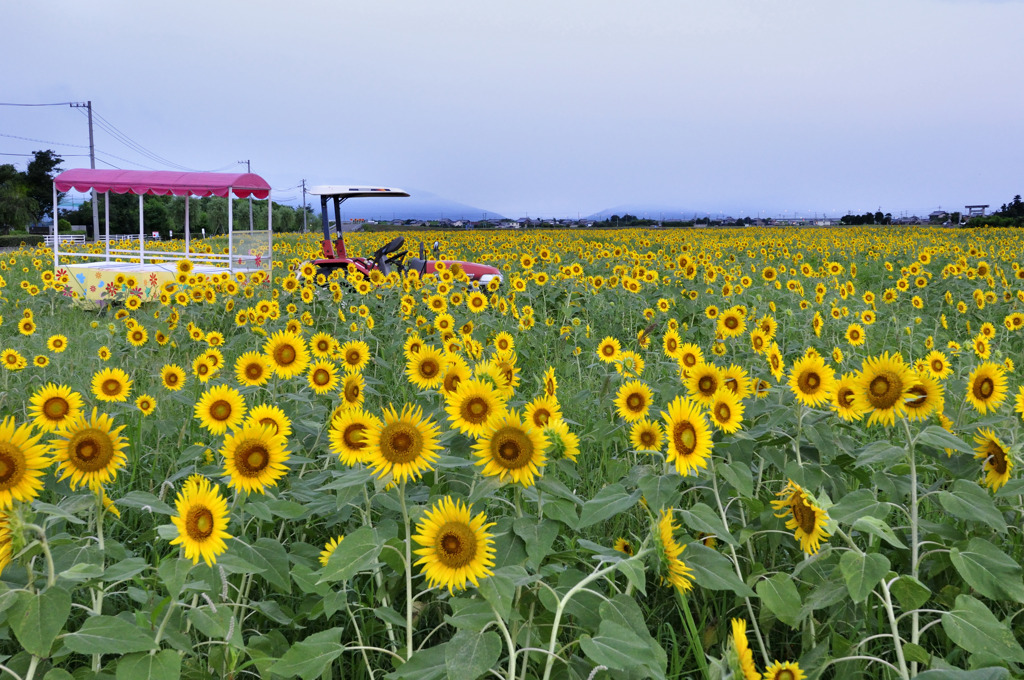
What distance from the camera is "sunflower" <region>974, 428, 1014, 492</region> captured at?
2.32 m

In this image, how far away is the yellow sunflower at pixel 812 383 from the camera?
7.99 ft

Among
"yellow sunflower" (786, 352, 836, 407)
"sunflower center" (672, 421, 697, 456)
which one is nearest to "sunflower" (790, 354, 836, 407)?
"yellow sunflower" (786, 352, 836, 407)

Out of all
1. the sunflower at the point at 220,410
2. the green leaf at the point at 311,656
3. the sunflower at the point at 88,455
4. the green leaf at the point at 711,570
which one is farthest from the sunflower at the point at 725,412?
the sunflower at the point at 88,455

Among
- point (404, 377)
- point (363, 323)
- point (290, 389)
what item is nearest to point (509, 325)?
point (363, 323)

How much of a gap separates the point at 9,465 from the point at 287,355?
5.51ft

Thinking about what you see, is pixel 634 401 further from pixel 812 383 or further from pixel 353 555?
pixel 353 555

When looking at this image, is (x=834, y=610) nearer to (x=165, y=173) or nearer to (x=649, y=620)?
(x=649, y=620)

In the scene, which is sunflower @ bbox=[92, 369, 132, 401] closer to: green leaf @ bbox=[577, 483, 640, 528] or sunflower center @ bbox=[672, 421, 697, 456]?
green leaf @ bbox=[577, 483, 640, 528]

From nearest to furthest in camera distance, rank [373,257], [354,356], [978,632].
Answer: [978,632] → [354,356] → [373,257]

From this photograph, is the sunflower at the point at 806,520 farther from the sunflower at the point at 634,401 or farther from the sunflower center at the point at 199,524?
the sunflower center at the point at 199,524

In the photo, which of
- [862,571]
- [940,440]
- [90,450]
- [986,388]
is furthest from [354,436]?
[986,388]

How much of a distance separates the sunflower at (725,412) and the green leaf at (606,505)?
40cm

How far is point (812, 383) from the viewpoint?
2447mm

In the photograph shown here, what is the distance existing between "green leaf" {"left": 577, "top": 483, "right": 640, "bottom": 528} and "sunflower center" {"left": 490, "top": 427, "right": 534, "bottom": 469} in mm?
270
